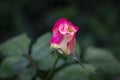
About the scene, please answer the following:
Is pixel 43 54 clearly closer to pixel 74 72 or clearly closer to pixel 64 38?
pixel 74 72

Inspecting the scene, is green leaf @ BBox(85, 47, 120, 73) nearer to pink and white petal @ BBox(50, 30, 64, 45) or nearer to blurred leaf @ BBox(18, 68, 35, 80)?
blurred leaf @ BBox(18, 68, 35, 80)

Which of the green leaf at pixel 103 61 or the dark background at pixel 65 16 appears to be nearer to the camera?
the green leaf at pixel 103 61

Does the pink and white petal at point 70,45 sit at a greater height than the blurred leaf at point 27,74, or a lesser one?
greater

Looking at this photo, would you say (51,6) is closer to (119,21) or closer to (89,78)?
(119,21)

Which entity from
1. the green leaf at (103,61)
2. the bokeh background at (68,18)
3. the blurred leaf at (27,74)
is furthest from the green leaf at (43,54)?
the bokeh background at (68,18)

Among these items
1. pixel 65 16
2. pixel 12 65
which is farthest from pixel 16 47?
pixel 65 16

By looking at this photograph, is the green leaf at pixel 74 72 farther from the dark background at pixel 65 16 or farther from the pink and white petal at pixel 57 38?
the dark background at pixel 65 16

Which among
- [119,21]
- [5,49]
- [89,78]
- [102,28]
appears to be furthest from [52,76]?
[119,21]
